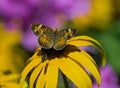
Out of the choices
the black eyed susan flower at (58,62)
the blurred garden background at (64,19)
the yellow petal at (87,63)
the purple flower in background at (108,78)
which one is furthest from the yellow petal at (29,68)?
the blurred garden background at (64,19)

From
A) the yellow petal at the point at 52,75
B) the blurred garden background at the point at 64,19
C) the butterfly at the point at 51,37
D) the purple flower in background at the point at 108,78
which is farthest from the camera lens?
the blurred garden background at the point at 64,19

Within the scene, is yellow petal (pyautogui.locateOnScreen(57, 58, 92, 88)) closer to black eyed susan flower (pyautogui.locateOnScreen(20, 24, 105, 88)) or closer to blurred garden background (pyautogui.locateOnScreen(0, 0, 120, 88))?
black eyed susan flower (pyautogui.locateOnScreen(20, 24, 105, 88))

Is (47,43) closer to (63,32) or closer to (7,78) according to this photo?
(63,32)

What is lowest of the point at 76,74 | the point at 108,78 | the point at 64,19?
the point at 108,78

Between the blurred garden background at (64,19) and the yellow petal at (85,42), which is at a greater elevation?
the yellow petal at (85,42)

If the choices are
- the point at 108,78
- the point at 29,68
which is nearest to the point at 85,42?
the point at 29,68

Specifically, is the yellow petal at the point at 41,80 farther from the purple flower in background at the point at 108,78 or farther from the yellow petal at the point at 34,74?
the purple flower in background at the point at 108,78

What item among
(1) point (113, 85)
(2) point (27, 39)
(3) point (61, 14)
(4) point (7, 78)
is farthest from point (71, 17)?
(4) point (7, 78)

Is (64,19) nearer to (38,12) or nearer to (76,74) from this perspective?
(38,12)
